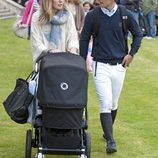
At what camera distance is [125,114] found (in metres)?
9.67

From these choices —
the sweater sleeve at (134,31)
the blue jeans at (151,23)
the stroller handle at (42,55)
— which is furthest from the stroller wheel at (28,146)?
the blue jeans at (151,23)

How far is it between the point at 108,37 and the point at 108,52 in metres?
0.17

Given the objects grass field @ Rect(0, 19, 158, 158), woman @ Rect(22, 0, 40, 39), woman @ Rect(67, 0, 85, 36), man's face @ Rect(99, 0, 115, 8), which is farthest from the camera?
woman @ Rect(22, 0, 40, 39)

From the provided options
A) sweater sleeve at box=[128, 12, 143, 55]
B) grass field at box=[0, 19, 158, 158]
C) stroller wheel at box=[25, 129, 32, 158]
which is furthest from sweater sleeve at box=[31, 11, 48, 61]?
grass field at box=[0, 19, 158, 158]

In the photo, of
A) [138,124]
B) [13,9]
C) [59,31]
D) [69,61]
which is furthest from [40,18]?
[13,9]

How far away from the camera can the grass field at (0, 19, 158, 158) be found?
7748 mm

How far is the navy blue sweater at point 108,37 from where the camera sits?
24.0ft

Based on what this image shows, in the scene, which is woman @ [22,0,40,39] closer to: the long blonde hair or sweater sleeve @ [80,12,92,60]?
sweater sleeve @ [80,12,92,60]

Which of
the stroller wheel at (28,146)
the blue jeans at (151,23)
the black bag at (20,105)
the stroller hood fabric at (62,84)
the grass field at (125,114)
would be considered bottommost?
the blue jeans at (151,23)

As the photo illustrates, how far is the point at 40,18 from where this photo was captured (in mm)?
7016

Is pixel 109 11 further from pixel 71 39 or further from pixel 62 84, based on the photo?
pixel 62 84

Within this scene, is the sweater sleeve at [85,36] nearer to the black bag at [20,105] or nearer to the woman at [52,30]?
the woman at [52,30]

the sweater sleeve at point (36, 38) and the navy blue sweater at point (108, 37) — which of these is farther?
the navy blue sweater at point (108, 37)

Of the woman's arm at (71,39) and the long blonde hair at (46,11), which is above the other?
the long blonde hair at (46,11)
